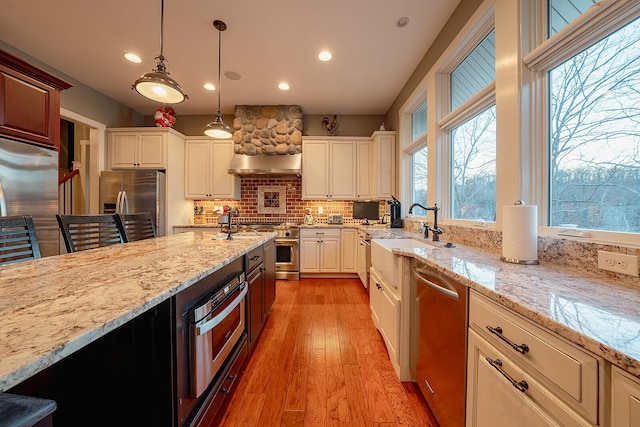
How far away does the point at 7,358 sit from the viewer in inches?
15.9

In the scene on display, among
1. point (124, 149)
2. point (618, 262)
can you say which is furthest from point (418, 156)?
point (124, 149)

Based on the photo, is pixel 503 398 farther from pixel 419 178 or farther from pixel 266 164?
pixel 266 164

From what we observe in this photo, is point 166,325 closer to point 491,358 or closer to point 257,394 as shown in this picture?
point 257,394

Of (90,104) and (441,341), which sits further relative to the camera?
(90,104)

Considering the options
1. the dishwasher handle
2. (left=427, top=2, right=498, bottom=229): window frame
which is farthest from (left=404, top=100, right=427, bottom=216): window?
the dishwasher handle

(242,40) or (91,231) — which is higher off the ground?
(242,40)

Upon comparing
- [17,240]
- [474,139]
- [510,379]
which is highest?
[474,139]

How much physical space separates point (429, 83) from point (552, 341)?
8.98ft

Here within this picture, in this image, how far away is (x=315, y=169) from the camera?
4.29 m

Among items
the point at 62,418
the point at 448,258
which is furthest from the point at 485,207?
the point at 62,418

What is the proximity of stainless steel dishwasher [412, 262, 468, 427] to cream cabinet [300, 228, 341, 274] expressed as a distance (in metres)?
2.56

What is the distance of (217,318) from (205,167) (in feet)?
12.3

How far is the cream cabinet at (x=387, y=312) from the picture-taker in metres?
1.63

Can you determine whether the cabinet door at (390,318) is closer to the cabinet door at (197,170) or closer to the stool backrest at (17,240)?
the stool backrest at (17,240)
